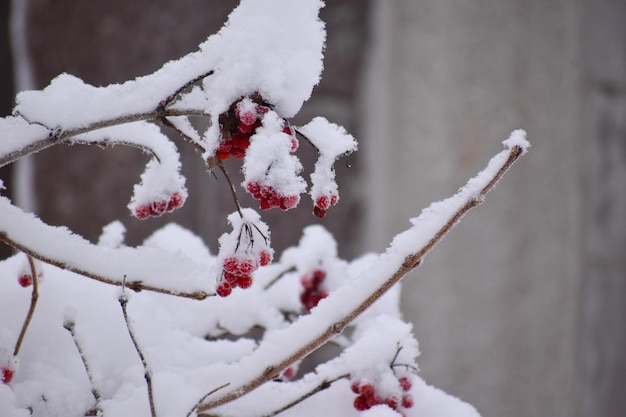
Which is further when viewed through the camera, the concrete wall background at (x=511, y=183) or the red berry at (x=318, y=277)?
the concrete wall background at (x=511, y=183)

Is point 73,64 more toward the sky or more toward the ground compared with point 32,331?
more toward the sky

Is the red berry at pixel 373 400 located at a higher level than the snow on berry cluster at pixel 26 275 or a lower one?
lower

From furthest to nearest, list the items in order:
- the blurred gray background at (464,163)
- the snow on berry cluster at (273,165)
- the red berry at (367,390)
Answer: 1. the blurred gray background at (464,163)
2. the red berry at (367,390)
3. the snow on berry cluster at (273,165)

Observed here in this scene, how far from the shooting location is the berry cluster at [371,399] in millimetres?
419

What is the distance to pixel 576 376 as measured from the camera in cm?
159

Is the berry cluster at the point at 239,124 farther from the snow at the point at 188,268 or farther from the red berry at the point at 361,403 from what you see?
the red berry at the point at 361,403

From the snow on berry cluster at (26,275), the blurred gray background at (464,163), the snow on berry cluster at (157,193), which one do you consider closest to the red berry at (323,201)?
the snow on berry cluster at (157,193)

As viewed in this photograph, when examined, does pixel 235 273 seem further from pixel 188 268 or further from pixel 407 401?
pixel 407 401

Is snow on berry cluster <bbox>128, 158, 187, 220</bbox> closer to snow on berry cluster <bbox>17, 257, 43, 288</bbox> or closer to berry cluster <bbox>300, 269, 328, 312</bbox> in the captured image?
snow on berry cluster <bbox>17, 257, 43, 288</bbox>

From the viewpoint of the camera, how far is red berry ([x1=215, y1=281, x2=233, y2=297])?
0.38 metres

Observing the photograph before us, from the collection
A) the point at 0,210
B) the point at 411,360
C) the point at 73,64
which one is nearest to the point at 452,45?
the point at 73,64

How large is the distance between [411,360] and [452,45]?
3.29 feet

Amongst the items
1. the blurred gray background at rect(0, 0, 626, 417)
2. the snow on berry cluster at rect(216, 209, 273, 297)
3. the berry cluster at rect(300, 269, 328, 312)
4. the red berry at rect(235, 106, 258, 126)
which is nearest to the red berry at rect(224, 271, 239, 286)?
the snow on berry cluster at rect(216, 209, 273, 297)

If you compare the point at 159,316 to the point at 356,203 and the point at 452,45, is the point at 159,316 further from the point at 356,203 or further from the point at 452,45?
the point at 452,45
